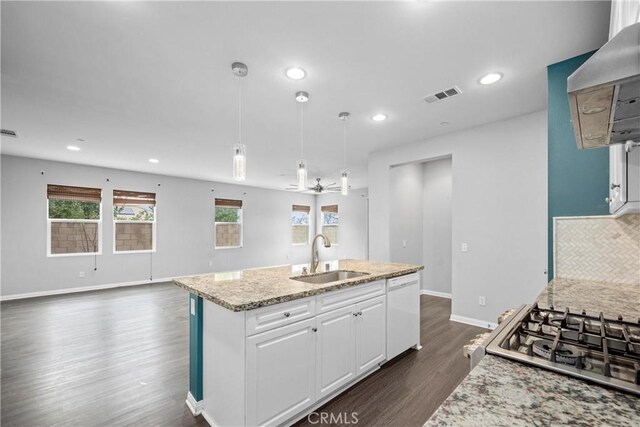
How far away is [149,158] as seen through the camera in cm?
539

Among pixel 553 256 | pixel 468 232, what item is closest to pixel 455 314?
pixel 468 232

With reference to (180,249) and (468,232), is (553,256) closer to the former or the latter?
(468,232)

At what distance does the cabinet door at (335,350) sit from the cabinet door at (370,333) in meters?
0.08

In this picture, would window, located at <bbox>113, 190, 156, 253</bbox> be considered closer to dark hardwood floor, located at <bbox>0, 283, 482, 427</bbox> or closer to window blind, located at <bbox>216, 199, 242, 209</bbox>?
window blind, located at <bbox>216, 199, 242, 209</bbox>

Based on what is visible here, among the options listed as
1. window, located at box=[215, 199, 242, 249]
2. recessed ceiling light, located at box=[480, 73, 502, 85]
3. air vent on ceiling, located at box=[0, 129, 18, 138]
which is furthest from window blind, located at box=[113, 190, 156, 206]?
recessed ceiling light, located at box=[480, 73, 502, 85]

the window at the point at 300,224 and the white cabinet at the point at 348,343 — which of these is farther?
the window at the point at 300,224

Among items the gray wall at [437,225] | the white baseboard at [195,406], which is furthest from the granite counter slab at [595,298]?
the gray wall at [437,225]

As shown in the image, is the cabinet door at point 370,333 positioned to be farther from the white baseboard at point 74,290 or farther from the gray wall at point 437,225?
the white baseboard at point 74,290

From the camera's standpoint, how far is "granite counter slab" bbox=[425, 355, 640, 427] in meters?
0.60

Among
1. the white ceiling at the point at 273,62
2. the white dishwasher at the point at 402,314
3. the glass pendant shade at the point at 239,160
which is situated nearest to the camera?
the white ceiling at the point at 273,62

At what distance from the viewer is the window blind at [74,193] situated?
18.4 ft

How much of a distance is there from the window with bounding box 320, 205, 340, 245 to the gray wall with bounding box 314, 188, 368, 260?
0.61 feet

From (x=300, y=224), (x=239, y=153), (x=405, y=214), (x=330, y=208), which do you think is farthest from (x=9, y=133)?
(x=330, y=208)

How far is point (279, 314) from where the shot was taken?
5.83 feet
